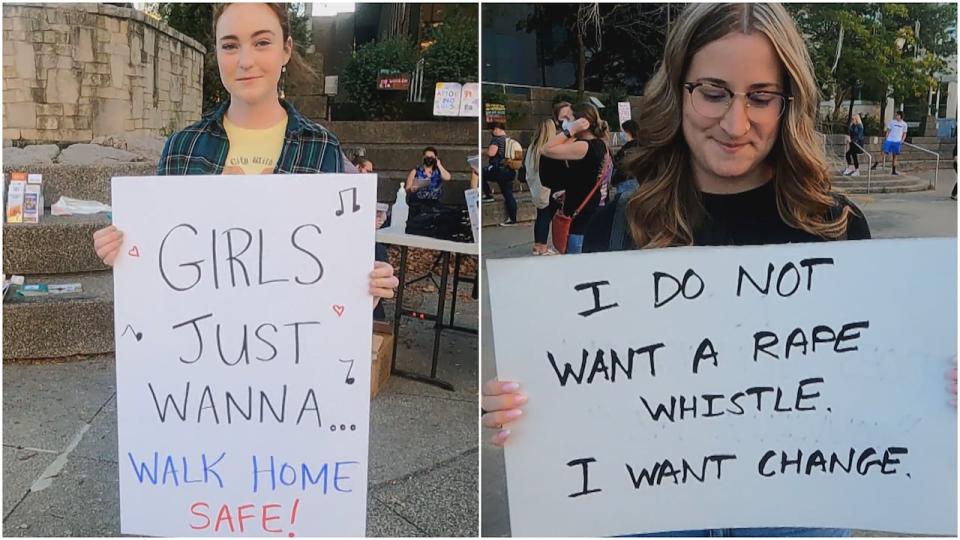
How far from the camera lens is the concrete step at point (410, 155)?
7.91 metres

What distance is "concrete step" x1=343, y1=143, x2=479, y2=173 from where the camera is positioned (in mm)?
7914

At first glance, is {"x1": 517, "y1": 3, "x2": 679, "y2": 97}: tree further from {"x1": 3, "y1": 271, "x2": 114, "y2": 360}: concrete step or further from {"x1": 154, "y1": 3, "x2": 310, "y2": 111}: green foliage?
{"x1": 154, "y1": 3, "x2": 310, "y2": 111}: green foliage

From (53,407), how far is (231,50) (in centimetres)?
250

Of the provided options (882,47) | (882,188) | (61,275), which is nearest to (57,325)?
(61,275)

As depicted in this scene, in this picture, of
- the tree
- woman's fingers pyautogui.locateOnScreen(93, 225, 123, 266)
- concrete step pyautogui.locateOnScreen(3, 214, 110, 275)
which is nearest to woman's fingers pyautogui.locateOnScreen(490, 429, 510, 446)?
woman's fingers pyautogui.locateOnScreen(93, 225, 123, 266)

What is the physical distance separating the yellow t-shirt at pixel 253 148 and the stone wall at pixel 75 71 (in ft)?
24.5

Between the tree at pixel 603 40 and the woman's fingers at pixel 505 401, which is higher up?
the tree at pixel 603 40

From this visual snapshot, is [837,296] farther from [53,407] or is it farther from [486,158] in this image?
[486,158]

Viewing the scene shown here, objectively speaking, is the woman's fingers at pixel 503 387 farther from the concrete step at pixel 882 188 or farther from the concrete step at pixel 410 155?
the concrete step at pixel 882 188

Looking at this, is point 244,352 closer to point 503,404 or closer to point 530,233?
point 503,404

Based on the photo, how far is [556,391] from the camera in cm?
146

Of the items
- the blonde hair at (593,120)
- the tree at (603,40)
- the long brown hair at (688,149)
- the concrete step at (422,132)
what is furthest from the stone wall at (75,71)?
the long brown hair at (688,149)

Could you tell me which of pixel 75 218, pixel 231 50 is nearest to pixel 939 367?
pixel 231 50

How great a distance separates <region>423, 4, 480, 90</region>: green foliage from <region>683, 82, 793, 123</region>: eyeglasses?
7.49 m
